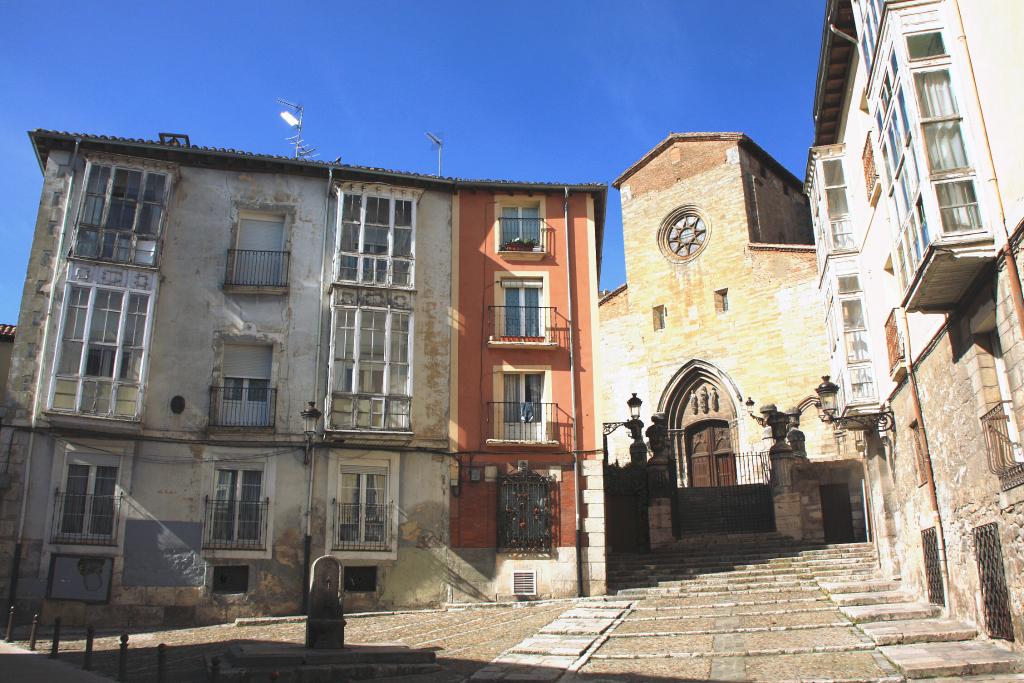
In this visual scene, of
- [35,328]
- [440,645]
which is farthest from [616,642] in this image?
[35,328]

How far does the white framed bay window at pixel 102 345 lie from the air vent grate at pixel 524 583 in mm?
7600

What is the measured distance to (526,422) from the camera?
18.2 m

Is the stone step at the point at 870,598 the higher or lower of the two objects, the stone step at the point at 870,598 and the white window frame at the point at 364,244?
the lower

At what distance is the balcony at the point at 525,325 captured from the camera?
738 inches

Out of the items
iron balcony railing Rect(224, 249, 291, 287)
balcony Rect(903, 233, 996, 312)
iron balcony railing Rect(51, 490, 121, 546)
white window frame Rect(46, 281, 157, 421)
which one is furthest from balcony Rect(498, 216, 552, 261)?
balcony Rect(903, 233, 996, 312)

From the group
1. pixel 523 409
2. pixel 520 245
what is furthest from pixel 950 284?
pixel 520 245

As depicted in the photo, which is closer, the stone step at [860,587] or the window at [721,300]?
A: the stone step at [860,587]

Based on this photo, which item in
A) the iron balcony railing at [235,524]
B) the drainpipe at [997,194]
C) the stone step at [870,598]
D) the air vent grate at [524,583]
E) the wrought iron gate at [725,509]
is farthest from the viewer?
the wrought iron gate at [725,509]

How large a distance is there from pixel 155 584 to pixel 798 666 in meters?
11.2

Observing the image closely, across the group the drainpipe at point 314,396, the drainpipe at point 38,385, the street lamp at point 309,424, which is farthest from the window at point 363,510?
the drainpipe at point 38,385

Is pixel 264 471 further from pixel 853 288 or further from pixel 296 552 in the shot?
pixel 853 288

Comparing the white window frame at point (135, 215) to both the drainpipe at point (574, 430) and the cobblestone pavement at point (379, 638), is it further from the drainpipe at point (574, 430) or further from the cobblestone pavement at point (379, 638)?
the drainpipe at point (574, 430)

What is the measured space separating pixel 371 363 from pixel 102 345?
16.1 feet

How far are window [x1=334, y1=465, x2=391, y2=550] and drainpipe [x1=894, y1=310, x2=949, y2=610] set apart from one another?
935 cm
